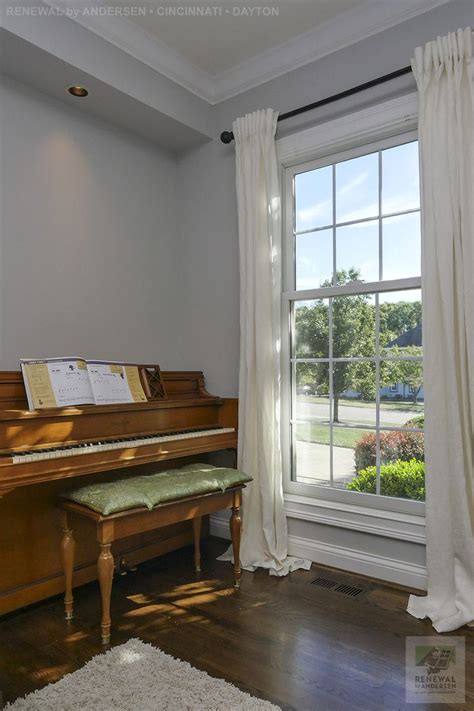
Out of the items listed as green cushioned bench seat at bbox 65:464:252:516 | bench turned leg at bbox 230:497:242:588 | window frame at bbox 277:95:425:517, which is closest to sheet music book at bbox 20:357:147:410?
green cushioned bench seat at bbox 65:464:252:516

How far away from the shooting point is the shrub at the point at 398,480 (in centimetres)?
276

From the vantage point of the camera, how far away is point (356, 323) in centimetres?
299

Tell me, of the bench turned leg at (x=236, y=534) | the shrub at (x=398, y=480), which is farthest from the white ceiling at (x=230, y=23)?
the bench turned leg at (x=236, y=534)

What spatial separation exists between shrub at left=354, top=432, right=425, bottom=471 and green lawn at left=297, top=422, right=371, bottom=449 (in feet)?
0.12

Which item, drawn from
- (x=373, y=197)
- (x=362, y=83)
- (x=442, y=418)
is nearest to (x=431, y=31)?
(x=362, y=83)

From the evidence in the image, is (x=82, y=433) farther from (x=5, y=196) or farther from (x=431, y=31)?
(x=431, y=31)

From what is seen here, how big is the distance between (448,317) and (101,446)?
1765mm

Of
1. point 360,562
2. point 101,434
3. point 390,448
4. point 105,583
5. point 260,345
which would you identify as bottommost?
point 360,562

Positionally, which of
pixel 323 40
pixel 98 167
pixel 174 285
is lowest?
pixel 174 285

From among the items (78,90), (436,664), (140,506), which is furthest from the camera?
(78,90)

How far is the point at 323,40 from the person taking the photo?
300 centimetres

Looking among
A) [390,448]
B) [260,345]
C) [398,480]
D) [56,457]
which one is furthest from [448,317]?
[56,457]

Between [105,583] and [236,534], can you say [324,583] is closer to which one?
[236,534]

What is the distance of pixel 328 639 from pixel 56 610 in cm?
129
